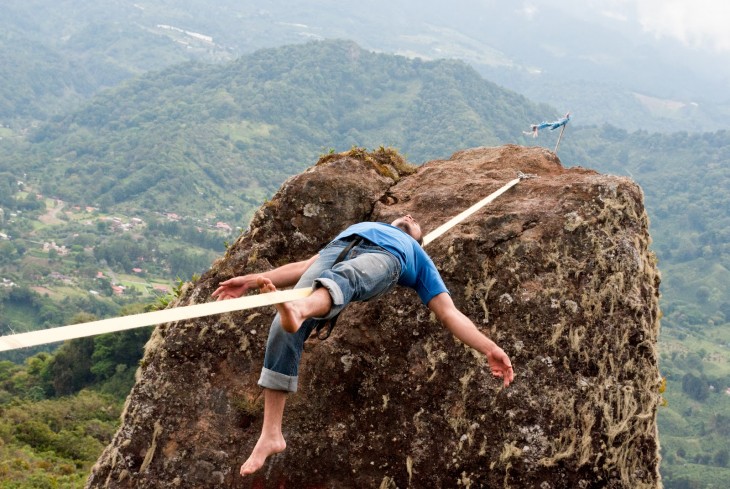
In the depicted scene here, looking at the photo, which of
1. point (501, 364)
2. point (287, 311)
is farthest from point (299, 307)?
point (501, 364)

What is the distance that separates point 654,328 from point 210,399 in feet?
14.3

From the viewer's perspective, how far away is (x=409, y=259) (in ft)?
18.3

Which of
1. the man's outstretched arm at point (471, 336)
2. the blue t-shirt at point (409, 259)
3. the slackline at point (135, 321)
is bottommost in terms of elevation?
the man's outstretched arm at point (471, 336)

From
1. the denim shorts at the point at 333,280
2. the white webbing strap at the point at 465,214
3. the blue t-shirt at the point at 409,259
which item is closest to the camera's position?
the denim shorts at the point at 333,280

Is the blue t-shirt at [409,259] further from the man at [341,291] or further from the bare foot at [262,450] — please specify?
the bare foot at [262,450]

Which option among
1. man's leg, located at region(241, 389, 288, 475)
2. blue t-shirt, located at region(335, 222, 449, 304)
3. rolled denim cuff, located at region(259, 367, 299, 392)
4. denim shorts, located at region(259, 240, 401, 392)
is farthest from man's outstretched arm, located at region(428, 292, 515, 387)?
man's leg, located at region(241, 389, 288, 475)

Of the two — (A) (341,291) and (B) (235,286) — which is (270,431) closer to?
(B) (235,286)

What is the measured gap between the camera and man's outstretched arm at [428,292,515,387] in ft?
16.1

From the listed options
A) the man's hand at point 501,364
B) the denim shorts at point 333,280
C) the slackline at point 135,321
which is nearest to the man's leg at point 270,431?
the denim shorts at point 333,280

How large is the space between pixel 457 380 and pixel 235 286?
2.31 meters

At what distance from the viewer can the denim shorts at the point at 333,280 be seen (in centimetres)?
503

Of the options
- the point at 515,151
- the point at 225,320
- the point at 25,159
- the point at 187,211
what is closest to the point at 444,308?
the point at 225,320

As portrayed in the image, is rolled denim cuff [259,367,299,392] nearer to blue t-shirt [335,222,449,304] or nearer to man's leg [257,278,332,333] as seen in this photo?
man's leg [257,278,332,333]

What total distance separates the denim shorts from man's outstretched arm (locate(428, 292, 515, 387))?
1.39ft
